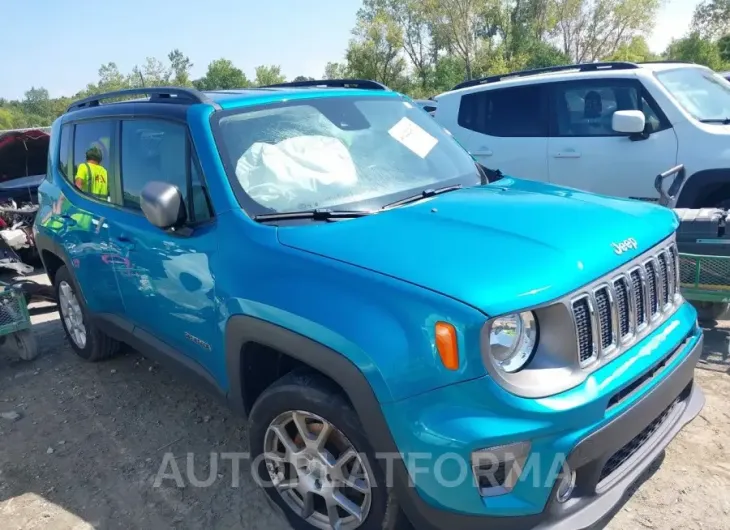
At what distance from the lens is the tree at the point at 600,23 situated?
40.1 m

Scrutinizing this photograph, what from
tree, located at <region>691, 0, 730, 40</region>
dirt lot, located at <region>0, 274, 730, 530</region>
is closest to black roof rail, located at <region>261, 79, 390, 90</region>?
dirt lot, located at <region>0, 274, 730, 530</region>

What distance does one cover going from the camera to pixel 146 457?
11.4 ft

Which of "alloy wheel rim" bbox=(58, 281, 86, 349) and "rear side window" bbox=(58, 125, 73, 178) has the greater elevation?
"rear side window" bbox=(58, 125, 73, 178)

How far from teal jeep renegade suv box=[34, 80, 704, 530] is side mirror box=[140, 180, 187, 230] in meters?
0.01

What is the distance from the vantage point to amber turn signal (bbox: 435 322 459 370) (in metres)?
1.94

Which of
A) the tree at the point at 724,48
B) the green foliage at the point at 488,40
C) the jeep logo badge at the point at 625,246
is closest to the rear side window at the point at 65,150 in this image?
the jeep logo badge at the point at 625,246

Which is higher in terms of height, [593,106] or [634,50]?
[634,50]

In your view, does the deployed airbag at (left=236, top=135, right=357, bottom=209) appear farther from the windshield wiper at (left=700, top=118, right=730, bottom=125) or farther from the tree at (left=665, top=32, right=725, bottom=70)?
the tree at (left=665, top=32, right=725, bottom=70)

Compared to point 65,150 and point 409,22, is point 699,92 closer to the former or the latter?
point 65,150

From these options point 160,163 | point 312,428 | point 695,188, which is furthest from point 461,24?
point 312,428

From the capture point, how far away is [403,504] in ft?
7.09

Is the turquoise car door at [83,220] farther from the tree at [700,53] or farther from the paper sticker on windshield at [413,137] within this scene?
the tree at [700,53]

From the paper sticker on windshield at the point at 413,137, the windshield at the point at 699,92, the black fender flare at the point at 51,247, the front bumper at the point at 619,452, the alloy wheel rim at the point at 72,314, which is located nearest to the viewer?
the front bumper at the point at 619,452

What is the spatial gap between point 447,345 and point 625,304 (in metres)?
0.84
